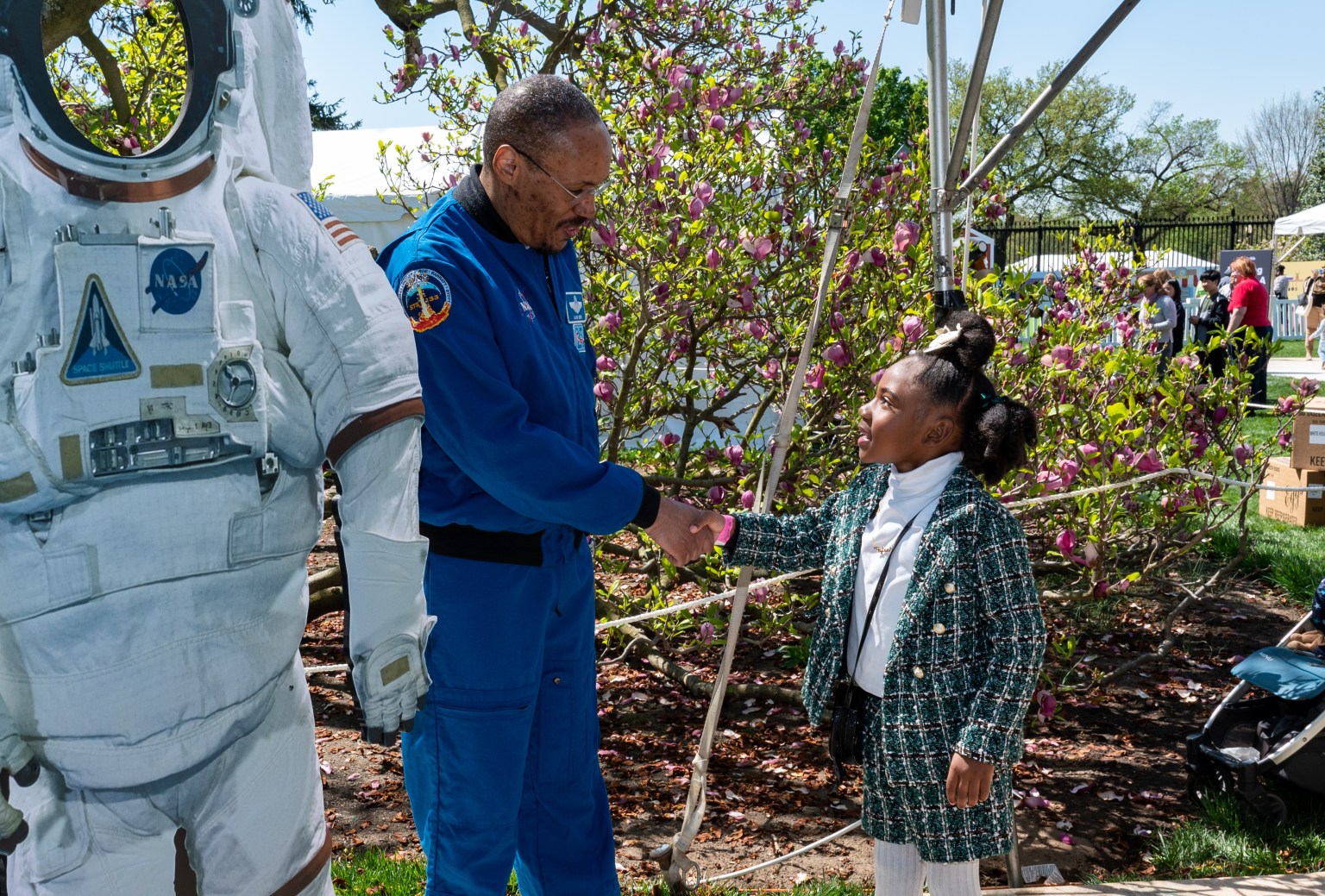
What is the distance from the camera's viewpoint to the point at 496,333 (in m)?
2.33

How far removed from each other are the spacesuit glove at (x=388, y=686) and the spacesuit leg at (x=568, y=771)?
2.58ft

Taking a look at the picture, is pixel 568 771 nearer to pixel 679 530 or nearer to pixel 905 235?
pixel 679 530

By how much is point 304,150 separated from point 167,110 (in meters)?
4.48

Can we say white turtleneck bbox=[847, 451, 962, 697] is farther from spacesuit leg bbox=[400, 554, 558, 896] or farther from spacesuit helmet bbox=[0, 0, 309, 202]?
spacesuit helmet bbox=[0, 0, 309, 202]

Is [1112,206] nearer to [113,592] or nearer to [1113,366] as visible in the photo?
[1113,366]

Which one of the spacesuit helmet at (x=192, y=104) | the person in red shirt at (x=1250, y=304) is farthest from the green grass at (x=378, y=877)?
the person in red shirt at (x=1250, y=304)

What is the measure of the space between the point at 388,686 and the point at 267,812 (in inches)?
9.3

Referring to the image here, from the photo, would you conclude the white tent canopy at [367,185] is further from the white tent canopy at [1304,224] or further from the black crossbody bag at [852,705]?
the white tent canopy at [1304,224]

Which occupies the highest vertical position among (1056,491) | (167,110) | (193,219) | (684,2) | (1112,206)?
(1112,206)

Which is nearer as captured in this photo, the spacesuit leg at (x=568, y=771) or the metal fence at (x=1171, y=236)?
the spacesuit leg at (x=568, y=771)

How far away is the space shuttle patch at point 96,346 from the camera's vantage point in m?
1.43

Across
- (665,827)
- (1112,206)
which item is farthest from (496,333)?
(1112,206)

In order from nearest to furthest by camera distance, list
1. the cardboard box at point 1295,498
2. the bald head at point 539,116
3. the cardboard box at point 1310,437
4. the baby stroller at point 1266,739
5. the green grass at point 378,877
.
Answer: the bald head at point 539,116
the green grass at point 378,877
the baby stroller at point 1266,739
the cardboard box at point 1310,437
the cardboard box at point 1295,498

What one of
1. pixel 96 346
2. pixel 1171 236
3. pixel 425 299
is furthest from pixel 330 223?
pixel 1171 236
